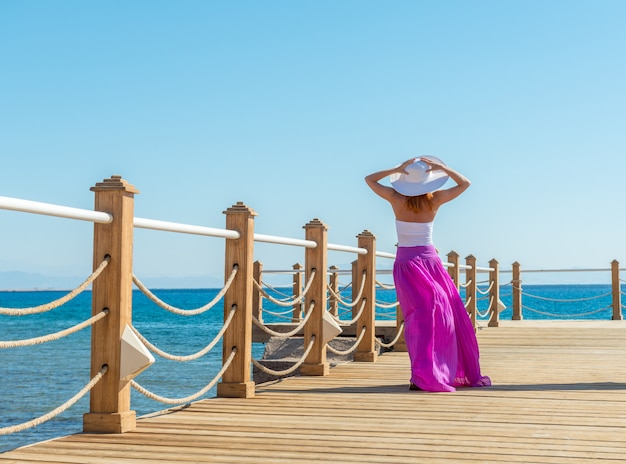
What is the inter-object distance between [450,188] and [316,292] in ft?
5.38

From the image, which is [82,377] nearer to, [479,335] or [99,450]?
[479,335]

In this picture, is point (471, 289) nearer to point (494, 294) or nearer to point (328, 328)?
point (494, 294)

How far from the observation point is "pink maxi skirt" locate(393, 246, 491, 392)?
6426 mm

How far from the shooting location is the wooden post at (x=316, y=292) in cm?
757

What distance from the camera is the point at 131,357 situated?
4480mm

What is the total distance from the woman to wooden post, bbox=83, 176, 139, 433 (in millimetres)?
2539

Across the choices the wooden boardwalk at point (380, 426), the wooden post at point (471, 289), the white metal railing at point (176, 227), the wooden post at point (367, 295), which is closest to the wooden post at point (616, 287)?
the wooden post at point (471, 289)

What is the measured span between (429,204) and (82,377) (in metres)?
19.6

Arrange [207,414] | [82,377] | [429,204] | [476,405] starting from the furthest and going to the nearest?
[82,377] → [429,204] → [476,405] → [207,414]

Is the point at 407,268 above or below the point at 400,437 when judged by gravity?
above

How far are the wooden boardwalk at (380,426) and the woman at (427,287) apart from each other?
0.73ft

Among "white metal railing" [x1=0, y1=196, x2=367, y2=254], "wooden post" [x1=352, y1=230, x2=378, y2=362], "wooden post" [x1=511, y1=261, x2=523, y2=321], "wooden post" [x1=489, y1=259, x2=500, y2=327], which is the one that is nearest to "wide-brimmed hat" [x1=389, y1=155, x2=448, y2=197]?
"white metal railing" [x1=0, y1=196, x2=367, y2=254]

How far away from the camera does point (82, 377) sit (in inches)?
961

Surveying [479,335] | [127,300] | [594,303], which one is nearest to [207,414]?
[127,300]
